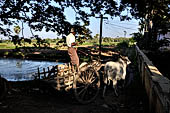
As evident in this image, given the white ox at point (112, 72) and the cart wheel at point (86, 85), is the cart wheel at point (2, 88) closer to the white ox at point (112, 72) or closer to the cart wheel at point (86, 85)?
the cart wheel at point (86, 85)

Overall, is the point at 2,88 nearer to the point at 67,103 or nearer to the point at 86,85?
the point at 67,103

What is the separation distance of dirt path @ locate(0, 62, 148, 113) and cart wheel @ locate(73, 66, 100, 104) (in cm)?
20

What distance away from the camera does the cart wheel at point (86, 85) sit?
485cm

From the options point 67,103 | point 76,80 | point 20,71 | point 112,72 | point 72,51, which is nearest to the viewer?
point 76,80

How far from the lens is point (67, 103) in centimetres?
498

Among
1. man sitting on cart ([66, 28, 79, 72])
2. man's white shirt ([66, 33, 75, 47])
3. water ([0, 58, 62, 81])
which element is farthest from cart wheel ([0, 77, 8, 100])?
water ([0, 58, 62, 81])

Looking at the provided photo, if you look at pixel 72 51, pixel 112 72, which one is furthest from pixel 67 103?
pixel 112 72

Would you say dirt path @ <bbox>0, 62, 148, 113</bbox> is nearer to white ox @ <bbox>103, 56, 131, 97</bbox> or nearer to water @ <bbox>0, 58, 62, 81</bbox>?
white ox @ <bbox>103, 56, 131, 97</bbox>

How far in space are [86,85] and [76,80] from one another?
445mm

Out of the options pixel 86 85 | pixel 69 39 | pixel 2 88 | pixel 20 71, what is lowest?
pixel 20 71

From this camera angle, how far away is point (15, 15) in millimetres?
5461

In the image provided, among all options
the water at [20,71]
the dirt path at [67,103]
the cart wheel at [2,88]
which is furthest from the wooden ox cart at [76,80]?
the water at [20,71]

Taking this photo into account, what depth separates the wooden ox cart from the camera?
15.2ft

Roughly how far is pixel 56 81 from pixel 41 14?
2379 mm
